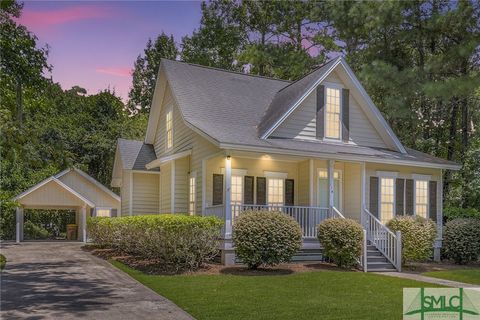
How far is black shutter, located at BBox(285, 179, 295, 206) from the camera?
17.5 m

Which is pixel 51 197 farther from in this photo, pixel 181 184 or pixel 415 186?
pixel 415 186

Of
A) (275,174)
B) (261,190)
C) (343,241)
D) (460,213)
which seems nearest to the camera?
(343,241)

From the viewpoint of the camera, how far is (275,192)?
1739cm

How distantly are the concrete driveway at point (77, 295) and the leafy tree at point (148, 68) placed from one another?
30561mm

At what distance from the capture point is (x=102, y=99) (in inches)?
1527

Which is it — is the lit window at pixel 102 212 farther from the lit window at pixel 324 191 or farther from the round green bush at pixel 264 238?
the round green bush at pixel 264 238

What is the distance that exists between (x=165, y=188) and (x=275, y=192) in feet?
16.9

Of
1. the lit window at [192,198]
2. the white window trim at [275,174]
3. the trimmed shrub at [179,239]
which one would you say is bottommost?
the trimmed shrub at [179,239]

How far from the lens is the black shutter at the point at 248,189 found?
660 inches

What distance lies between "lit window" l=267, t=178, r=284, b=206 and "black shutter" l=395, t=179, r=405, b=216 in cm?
422

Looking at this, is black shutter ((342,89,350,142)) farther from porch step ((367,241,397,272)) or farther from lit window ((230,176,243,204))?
porch step ((367,241,397,272))

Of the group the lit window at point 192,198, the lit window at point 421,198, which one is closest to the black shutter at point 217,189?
the lit window at point 192,198

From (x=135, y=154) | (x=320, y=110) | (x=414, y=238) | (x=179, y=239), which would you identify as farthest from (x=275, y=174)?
(x=135, y=154)

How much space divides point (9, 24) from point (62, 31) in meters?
11.2
